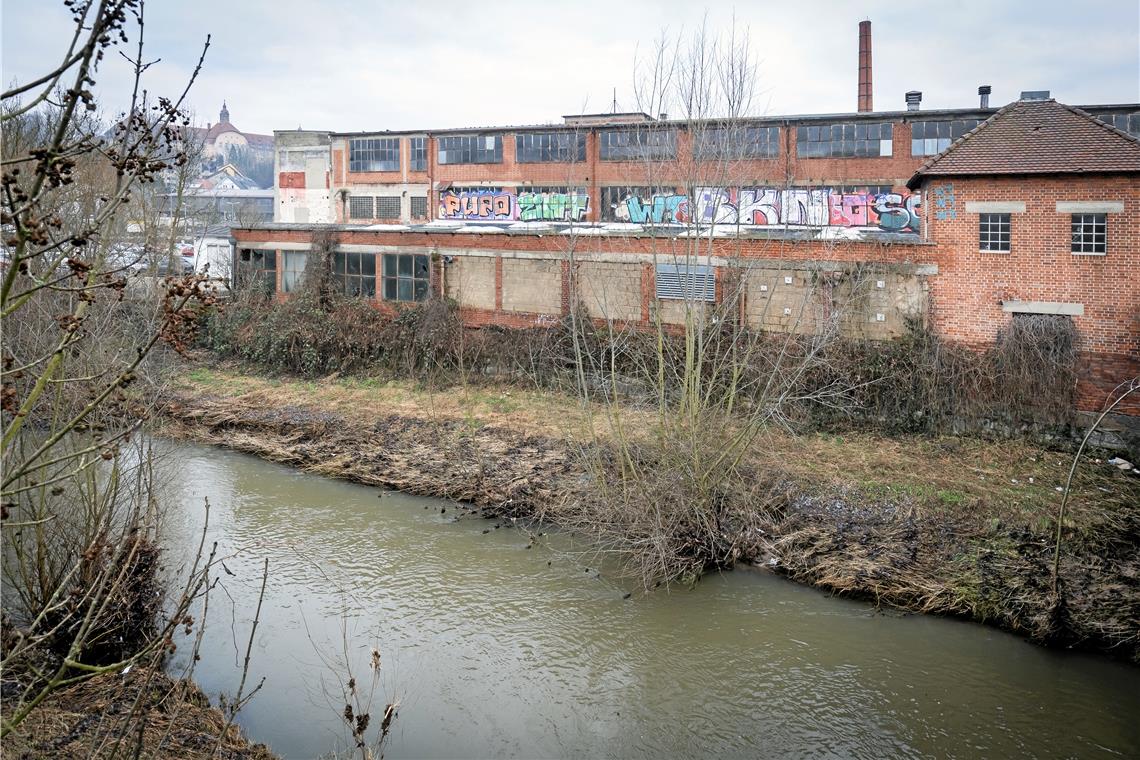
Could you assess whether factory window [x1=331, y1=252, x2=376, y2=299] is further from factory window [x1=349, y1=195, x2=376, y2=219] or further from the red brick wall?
the red brick wall

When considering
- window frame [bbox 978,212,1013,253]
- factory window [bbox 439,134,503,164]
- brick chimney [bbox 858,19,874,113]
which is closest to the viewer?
window frame [bbox 978,212,1013,253]

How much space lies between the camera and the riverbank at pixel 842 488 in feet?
36.8

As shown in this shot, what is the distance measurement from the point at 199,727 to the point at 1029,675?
29.8 ft

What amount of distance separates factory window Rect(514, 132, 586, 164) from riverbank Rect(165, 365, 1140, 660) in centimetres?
1546

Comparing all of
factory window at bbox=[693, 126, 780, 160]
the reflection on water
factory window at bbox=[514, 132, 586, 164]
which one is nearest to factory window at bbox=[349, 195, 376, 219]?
factory window at bbox=[514, 132, 586, 164]

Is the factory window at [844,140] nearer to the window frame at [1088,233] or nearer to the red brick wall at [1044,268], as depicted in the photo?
the red brick wall at [1044,268]

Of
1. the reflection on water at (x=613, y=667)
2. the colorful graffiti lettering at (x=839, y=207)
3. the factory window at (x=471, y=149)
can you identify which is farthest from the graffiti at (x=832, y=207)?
the reflection on water at (x=613, y=667)

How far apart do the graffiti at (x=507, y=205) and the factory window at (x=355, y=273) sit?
928 centimetres

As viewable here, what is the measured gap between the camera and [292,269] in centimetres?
2830

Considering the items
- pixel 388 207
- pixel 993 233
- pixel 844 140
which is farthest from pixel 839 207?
pixel 388 207

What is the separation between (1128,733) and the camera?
8.88 metres

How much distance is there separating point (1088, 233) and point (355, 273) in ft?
65.7

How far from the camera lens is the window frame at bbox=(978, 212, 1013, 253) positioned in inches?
706

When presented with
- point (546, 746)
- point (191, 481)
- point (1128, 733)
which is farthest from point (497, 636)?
point (191, 481)
